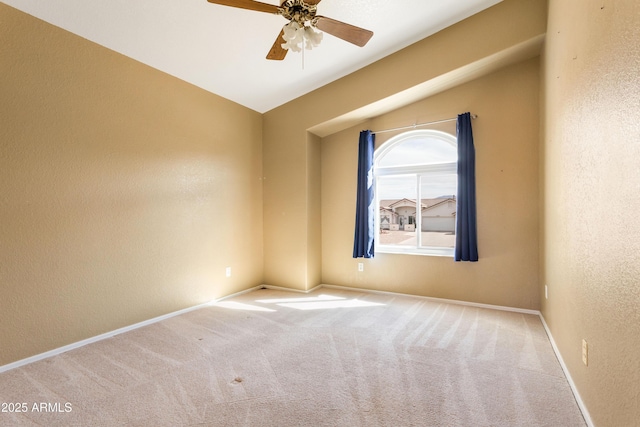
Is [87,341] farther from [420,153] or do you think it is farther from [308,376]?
[420,153]

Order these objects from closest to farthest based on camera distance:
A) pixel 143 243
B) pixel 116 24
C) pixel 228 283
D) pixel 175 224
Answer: pixel 116 24, pixel 143 243, pixel 175 224, pixel 228 283

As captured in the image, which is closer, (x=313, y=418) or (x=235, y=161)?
(x=313, y=418)

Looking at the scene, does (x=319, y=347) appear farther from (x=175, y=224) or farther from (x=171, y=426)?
(x=175, y=224)

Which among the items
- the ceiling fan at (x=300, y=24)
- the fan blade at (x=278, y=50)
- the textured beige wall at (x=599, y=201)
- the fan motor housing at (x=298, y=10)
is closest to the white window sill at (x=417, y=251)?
the textured beige wall at (x=599, y=201)

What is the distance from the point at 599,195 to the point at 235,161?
3908 millimetres

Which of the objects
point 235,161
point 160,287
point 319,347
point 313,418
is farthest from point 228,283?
point 313,418

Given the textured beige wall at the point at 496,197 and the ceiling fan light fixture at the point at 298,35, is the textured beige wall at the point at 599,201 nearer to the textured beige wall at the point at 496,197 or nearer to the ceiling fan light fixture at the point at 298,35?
the textured beige wall at the point at 496,197

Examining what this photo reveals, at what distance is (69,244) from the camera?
2.66 meters

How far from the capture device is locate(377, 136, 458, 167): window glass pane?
4020 millimetres

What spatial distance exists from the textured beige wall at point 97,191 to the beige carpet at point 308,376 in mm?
362

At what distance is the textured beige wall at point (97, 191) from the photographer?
2.37m

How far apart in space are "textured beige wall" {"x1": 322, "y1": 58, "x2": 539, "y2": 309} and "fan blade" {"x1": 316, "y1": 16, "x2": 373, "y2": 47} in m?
2.04

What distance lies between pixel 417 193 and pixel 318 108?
1841 millimetres

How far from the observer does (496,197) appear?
11.9 feet
